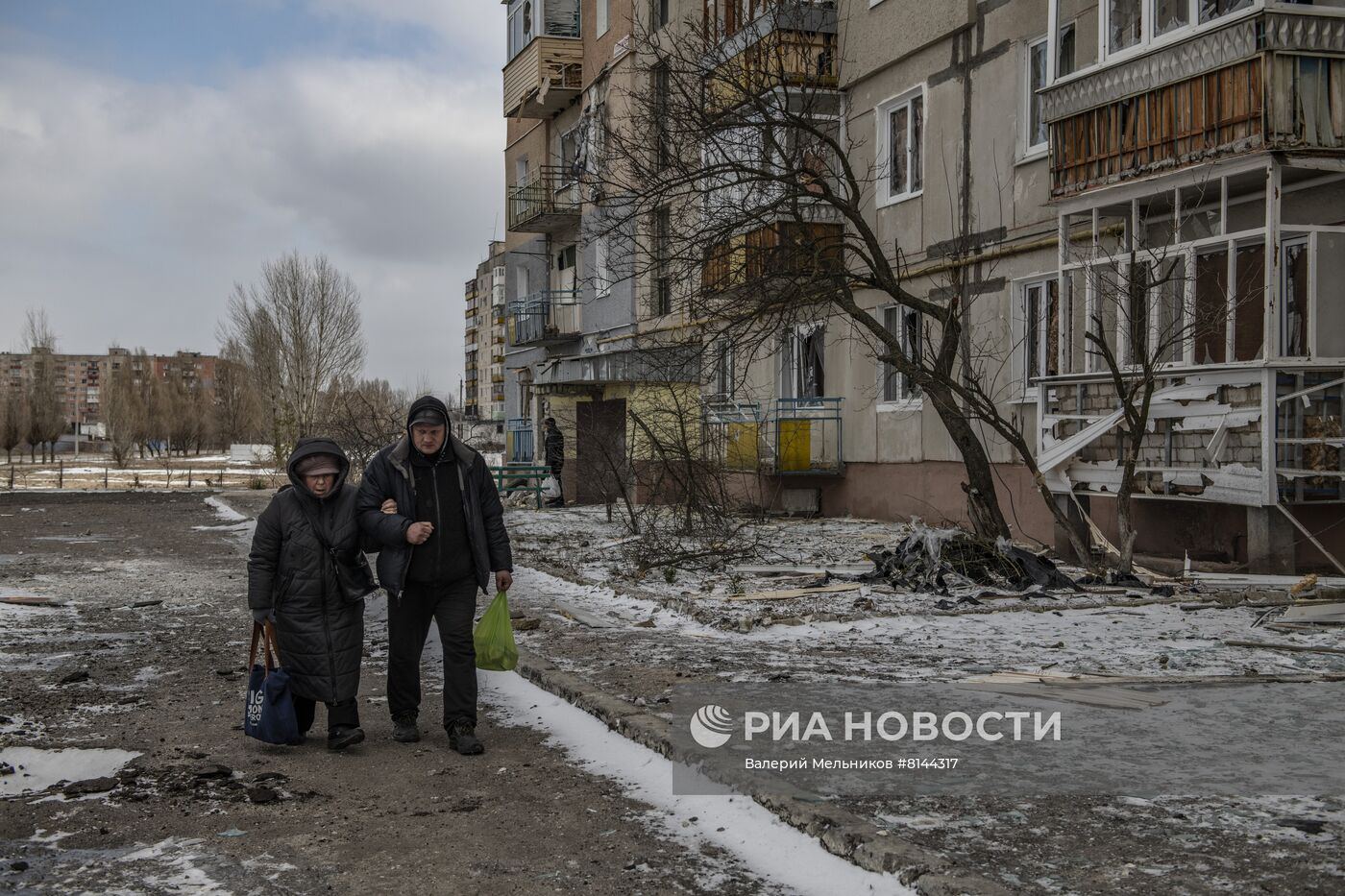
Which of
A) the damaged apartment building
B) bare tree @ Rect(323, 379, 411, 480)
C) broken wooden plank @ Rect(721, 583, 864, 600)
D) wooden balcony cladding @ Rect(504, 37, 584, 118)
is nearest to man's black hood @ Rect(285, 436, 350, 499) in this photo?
broken wooden plank @ Rect(721, 583, 864, 600)

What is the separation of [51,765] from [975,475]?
34.0 feet

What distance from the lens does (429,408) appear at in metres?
6.38

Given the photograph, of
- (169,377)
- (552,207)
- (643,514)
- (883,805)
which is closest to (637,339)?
(552,207)

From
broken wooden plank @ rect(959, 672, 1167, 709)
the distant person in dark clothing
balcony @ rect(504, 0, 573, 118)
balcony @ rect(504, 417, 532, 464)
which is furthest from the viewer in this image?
balcony @ rect(504, 417, 532, 464)

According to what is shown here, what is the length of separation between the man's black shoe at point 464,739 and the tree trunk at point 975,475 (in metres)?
8.56

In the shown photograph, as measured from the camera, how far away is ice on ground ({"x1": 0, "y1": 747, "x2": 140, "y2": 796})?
5.68m

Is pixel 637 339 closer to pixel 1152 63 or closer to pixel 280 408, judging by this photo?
pixel 1152 63

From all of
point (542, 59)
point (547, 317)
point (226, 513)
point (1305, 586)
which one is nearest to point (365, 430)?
point (226, 513)

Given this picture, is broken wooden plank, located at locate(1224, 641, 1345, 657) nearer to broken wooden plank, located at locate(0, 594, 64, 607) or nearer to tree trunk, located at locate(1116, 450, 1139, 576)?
tree trunk, located at locate(1116, 450, 1139, 576)

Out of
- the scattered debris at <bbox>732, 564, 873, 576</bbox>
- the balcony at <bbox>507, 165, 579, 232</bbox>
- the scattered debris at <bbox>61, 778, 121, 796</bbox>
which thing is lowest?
the scattered debris at <bbox>61, 778, 121, 796</bbox>

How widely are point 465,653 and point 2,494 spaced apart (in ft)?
114

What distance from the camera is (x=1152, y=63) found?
1363 cm

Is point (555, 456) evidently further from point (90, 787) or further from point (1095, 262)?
point (90, 787)

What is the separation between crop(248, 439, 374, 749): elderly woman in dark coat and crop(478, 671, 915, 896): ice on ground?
0.99 metres
